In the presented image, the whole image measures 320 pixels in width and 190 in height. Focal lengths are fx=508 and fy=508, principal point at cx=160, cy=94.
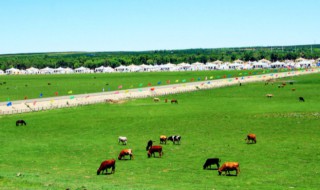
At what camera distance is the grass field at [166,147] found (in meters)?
29.0

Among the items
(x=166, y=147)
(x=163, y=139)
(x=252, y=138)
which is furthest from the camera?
(x=163, y=139)

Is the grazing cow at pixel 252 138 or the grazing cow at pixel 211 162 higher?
the grazing cow at pixel 211 162

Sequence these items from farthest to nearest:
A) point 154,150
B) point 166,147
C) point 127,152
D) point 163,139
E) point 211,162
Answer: point 163,139, point 166,147, point 154,150, point 127,152, point 211,162

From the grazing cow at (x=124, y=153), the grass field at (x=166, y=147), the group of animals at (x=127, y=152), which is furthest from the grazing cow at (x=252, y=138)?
the grazing cow at (x=124, y=153)

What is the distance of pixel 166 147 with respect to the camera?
43250 mm

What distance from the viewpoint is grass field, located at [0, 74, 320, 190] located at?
1141 inches

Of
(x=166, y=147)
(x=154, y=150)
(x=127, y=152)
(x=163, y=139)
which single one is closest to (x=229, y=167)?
(x=154, y=150)

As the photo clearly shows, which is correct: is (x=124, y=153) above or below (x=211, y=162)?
below

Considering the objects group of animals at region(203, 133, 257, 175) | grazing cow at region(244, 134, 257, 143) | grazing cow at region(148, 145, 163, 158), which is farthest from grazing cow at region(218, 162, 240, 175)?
grazing cow at region(244, 134, 257, 143)

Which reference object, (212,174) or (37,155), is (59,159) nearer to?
(37,155)

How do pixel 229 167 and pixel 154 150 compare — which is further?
pixel 154 150

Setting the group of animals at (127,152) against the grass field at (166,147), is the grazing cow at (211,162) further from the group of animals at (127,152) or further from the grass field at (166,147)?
the group of animals at (127,152)

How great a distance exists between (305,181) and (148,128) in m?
30.0

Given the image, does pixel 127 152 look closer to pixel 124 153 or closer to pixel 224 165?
pixel 124 153
